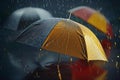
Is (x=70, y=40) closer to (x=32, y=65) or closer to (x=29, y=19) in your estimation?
(x=32, y=65)

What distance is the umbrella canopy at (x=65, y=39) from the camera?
20.6 feet

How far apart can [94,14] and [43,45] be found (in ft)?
11.7

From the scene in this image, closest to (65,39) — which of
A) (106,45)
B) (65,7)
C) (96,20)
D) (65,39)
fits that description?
(65,39)

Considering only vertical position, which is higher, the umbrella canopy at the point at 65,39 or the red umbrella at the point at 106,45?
the umbrella canopy at the point at 65,39

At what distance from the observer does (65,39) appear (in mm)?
6379

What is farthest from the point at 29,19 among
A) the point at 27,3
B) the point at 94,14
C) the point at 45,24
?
the point at 27,3

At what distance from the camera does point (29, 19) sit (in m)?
9.86

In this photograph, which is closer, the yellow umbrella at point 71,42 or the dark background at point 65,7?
the yellow umbrella at point 71,42

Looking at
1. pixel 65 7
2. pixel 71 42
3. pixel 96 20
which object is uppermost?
pixel 71 42

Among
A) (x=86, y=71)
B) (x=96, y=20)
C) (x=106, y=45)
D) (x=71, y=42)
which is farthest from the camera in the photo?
(x=106, y=45)

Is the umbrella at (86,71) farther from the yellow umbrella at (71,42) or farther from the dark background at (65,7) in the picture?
the yellow umbrella at (71,42)

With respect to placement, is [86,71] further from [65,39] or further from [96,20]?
[65,39]

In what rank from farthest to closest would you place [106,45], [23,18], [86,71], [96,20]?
[106,45]
[23,18]
[86,71]
[96,20]

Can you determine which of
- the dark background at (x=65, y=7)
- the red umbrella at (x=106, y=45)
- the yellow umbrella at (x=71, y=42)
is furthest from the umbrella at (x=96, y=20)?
the dark background at (x=65, y=7)
